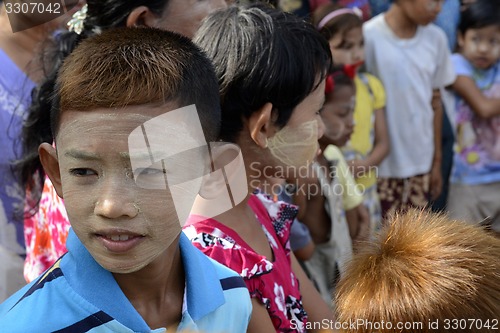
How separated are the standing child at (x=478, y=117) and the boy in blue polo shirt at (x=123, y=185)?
123 inches

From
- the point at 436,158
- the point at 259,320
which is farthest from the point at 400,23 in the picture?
the point at 259,320

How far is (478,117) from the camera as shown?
15.3 feet

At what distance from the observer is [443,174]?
16.6 feet

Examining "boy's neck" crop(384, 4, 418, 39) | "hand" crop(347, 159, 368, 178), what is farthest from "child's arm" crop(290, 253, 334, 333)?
"boy's neck" crop(384, 4, 418, 39)

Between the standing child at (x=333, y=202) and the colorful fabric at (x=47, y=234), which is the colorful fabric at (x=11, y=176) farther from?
the standing child at (x=333, y=202)

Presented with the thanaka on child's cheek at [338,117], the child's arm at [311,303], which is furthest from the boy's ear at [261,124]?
the thanaka on child's cheek at [338,117]

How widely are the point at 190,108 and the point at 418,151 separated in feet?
10.2

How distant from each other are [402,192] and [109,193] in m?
3.22

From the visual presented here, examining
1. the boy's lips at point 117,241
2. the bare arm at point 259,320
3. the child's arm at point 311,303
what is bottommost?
the child's arm at point 311,303

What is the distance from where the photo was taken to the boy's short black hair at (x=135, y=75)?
5.33 feet

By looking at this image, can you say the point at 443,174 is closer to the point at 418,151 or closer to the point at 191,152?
the point at 418,151

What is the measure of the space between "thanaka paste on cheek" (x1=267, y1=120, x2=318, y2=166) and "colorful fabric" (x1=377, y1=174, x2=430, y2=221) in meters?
2.26

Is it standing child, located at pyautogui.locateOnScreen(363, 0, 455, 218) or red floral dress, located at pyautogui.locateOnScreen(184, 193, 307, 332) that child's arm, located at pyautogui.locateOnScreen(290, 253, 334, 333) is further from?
standing child, located at pyautogui.locateOnScreen(363, 0, 455, 218)

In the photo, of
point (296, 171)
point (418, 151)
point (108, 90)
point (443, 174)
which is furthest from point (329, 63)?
→ point (443, 174)
